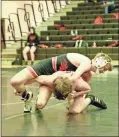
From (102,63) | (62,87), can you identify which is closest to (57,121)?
(62,87)

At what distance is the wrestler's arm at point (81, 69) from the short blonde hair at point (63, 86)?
19 cm

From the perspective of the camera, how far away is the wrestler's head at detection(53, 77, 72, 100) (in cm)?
422

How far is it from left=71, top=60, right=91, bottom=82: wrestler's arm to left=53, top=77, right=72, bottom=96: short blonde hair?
19cm

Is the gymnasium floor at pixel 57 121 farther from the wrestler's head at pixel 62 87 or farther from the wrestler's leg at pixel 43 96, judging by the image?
the wrestler's head at pixel 62 87

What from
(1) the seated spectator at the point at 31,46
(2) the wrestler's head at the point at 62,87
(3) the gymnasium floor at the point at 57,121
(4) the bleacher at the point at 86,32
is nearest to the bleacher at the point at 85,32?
(4) the bleacher at the point at 86,32

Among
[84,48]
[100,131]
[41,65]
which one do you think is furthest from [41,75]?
[84,48]

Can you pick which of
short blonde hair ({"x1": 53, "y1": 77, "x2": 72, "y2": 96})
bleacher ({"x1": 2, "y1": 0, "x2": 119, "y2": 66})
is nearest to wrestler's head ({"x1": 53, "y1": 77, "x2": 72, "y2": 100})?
short blonde hair ({"x1": 53, "y1": 77, "x2": 72, "y2": 96})

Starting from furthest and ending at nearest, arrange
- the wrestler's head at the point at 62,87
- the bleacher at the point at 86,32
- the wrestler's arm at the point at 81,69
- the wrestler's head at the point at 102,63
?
the bleacher at the point at 86,32
the wrestler's head at the point at 102,63
the wrestler's arm at the point at 81,69
the wrestler's head at the point at 62,87

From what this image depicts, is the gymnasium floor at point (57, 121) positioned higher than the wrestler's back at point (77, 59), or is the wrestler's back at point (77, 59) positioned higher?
the wrestler's back at point (77, 59)

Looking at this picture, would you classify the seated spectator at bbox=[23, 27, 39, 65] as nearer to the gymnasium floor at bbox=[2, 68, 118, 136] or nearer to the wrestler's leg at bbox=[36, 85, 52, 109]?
the gymnasium floor at bbox=[2, 68, 118, 136]

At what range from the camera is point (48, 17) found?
1905cm

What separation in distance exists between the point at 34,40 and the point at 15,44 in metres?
2.15

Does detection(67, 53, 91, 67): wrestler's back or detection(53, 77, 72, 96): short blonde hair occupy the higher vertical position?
detection(67, 53, 91, 67): wrestler's back

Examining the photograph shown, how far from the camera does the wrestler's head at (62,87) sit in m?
4.22
